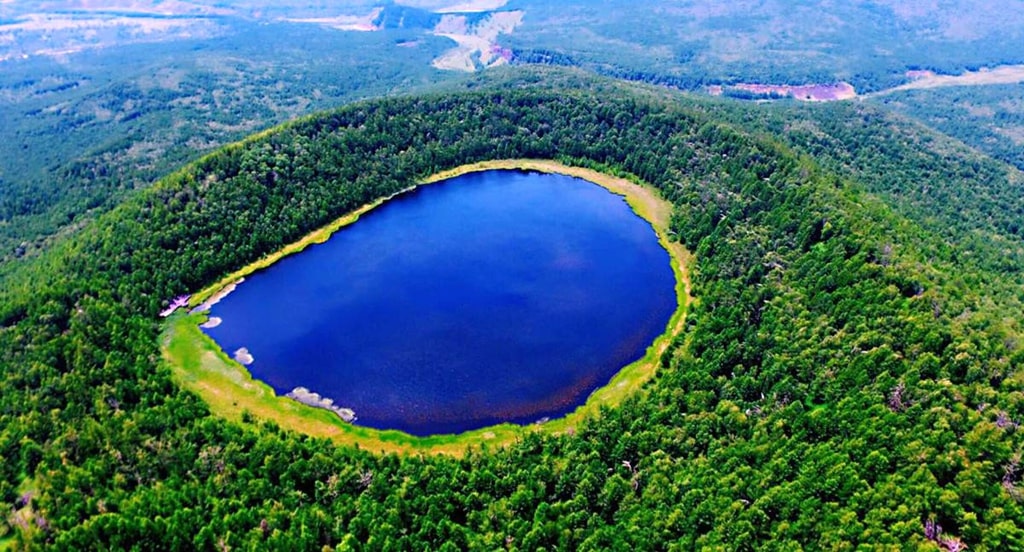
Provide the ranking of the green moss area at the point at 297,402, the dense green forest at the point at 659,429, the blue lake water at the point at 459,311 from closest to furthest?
the dense green forest at the point at 659,429 → the green moss area at the point at 297,402 → the blue lake water at the point at 459,311

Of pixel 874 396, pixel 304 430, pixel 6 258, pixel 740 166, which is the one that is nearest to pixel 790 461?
pixel 874 396

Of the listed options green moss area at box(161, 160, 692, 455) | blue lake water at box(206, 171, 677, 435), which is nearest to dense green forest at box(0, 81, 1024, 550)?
green moss area at box(161, 160, 692, 455)

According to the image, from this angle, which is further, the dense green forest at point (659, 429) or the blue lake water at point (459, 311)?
the blue lake water at point (459, 311)

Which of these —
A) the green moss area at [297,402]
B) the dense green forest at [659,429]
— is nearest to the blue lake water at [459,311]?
the green moss area at [297,402]

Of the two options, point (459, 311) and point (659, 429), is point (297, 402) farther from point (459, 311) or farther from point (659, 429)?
point (659, 429)

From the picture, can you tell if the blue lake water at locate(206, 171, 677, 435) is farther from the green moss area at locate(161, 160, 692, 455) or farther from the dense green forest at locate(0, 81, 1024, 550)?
the dense green forest at locate(0, 81, 1024, 550)

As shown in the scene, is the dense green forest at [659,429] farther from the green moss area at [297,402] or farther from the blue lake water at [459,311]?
the blue lake water at [459,311]

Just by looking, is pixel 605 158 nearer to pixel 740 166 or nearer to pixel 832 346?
pixel 740 166
